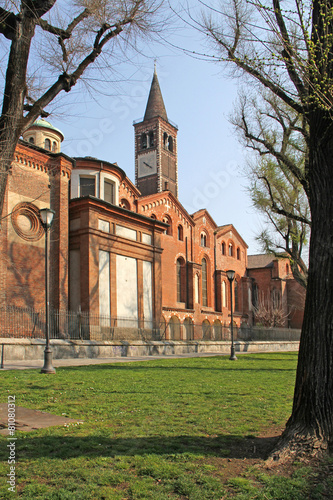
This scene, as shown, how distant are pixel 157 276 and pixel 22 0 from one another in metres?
22.6

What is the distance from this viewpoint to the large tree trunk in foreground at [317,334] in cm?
415

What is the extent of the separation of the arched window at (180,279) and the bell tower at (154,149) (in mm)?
25906

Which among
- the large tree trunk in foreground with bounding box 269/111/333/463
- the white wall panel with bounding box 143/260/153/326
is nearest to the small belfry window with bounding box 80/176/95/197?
the white wall panel with bounding box 143/260/153/326

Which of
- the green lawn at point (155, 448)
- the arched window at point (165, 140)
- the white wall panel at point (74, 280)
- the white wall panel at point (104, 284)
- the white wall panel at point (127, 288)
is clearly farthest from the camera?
the arched window at point (165, 140)

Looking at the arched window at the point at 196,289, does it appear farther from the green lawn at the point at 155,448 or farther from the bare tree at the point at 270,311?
the green lawn at the point at 155,448

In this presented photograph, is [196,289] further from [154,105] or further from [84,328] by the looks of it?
[154,105]

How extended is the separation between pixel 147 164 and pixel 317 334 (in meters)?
63.0

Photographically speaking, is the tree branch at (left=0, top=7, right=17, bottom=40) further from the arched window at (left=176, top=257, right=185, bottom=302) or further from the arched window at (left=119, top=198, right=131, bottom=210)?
the arched window at (left=176, top=257, right=185, bottom=302)

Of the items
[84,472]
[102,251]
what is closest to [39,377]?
[84,472]

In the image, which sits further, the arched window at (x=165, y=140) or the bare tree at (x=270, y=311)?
the arched window at (x=165, y=140)

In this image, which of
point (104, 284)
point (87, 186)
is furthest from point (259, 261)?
point (104, 284)

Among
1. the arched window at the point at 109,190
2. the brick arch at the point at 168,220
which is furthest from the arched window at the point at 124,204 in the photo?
the brick arch at the point at 168,220

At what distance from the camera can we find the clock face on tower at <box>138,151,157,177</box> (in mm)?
65062

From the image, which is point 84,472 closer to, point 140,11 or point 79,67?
point 79,67
